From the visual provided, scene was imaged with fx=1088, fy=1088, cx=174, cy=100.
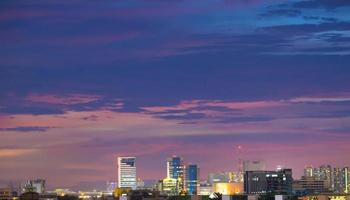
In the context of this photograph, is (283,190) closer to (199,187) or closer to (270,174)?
(270,174)

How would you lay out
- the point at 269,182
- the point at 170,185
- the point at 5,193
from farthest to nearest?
1. the point at 170,185
2. the point at 269,182
3. the point at 5,193

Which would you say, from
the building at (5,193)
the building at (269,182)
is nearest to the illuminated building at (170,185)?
the building at (269,182)

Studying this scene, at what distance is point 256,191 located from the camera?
118 meters

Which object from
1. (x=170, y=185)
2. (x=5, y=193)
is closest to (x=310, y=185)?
(x=170, y=185)

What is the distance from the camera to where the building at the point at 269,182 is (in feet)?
385

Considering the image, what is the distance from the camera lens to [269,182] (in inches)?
4749

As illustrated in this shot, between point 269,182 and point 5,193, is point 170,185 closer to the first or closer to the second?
point 269,182

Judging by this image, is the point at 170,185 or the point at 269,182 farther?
the point at 170,185

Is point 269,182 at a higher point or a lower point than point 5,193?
higher

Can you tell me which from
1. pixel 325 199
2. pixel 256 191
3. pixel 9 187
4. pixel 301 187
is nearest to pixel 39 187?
pixel 9 187

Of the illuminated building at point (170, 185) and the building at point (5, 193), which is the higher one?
the illuminated building at point (170, 185)

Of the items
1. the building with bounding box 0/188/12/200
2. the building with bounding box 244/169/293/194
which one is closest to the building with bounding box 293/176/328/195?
the building with bounding box 244/169/293/194

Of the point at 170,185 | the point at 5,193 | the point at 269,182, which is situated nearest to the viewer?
the point at 5,193

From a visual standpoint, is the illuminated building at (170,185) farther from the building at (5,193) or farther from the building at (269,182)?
the building at (5,193)
